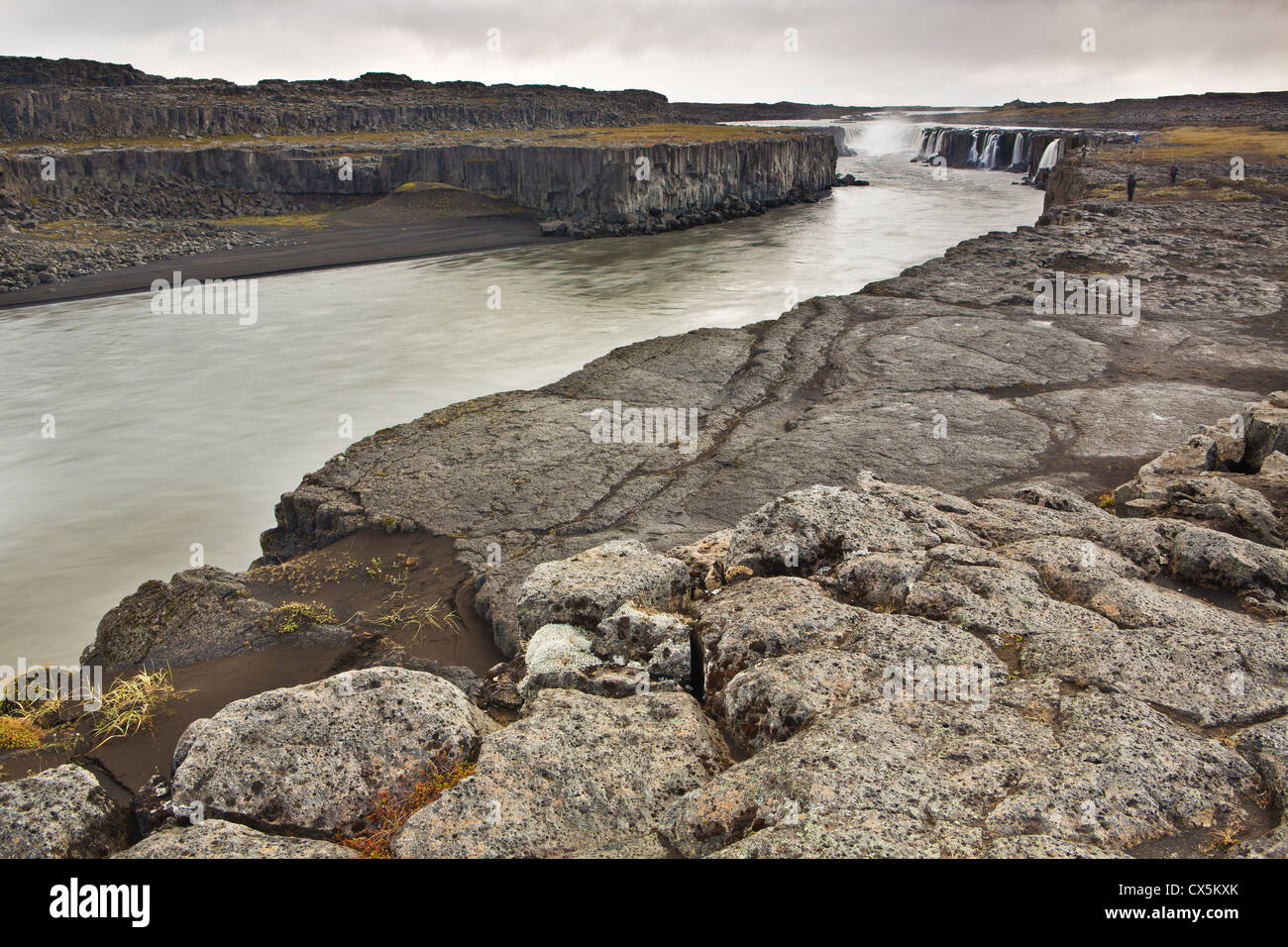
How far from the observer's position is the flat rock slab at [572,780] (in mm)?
3512


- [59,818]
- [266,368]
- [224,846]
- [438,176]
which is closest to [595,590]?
[224,846]

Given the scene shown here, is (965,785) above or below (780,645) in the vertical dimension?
below

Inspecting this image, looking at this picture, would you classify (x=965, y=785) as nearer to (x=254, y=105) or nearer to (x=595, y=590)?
(x=595, y=590)

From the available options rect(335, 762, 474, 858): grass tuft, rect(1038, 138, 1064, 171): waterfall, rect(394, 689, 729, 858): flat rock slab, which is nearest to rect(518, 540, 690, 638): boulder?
rect(394, 689, 729, 858): flat rock slab

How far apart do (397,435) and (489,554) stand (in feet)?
11.4

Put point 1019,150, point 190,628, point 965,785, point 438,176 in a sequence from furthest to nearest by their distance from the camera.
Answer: point 1019,150 → point 438,176 → point 190,628 → point 965,785

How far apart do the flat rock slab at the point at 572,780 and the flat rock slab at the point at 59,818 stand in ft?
4.68

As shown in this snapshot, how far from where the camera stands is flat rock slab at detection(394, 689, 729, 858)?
351cm

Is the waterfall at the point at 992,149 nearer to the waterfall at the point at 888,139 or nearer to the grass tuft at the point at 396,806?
the waterfall at the point at 888,139

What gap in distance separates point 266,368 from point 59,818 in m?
16.1

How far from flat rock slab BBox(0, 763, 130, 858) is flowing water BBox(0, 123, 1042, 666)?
15.7ft

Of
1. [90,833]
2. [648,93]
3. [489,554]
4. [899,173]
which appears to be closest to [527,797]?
[90,833]

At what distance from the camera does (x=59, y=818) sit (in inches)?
144

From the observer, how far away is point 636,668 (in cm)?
484
